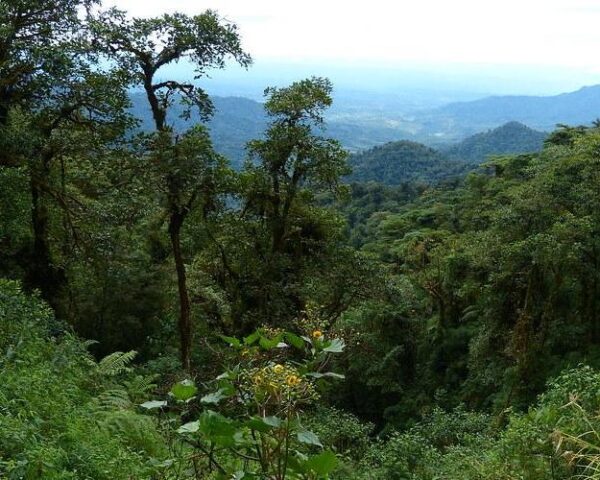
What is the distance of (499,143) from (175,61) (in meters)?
126

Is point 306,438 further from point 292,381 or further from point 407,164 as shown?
point 407,164

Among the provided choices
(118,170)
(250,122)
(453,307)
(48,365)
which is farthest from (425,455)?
(250,122)

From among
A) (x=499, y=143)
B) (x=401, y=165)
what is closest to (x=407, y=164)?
(x=401, y=165)

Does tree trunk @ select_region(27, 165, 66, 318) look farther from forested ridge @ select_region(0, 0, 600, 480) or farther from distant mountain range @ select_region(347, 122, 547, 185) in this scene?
distant mountain range @ select_region(347, 122, 547, 185)

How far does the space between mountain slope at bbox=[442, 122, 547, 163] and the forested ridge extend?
358ft

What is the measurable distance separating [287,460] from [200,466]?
→ 81.4 inches

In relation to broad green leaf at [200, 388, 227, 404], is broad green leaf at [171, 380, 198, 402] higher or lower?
higher

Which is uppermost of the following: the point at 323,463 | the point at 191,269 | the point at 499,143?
the point at 323,463

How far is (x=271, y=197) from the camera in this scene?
11.3m

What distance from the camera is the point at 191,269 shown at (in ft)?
41.7

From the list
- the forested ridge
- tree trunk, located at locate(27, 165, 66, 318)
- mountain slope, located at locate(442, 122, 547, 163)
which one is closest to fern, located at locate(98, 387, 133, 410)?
the forested ridge

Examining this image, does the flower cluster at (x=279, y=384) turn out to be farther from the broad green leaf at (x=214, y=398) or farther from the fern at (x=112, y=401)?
the fern at (x=112, y=401)

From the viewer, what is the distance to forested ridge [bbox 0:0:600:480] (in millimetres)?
4672

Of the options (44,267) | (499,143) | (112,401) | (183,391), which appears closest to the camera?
(183,391)
